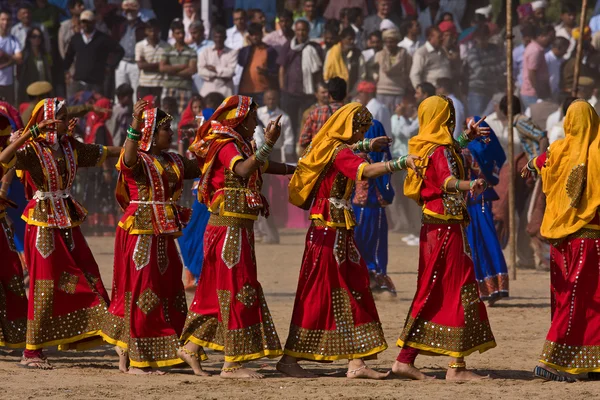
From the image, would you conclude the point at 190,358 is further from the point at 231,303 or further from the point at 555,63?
the point at 555,63

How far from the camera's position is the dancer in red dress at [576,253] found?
8719mm

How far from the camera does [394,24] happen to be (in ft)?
69.9

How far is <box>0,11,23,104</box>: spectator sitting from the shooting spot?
21.4 meters

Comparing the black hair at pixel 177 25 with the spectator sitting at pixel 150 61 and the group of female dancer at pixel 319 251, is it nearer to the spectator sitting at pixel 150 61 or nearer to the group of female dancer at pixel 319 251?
the spectator sitting at pixel 150 61

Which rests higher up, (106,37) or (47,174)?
(106,37)

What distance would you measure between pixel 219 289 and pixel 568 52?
1343cm

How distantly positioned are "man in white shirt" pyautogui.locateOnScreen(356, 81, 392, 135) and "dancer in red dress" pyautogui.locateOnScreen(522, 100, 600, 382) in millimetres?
11500

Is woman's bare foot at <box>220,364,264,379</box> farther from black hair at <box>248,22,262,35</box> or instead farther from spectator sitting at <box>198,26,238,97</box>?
black hair at <box>248,22,262,35</box>

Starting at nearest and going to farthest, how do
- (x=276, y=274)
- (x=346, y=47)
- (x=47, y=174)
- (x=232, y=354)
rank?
1. (x=232, y=354)
2. (x=47, y=174)
3. (x=276, y=274)
4. (x=346, y=47)

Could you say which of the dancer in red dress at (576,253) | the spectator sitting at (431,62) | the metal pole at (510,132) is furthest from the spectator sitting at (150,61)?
the dancer in red dress at (576,253)

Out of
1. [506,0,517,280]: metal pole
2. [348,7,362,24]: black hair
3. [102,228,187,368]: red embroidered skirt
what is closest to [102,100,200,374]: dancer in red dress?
[102,228,187,368]: red embroidered skirt

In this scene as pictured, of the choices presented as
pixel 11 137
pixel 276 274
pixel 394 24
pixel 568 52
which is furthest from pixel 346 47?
pixel 11 137

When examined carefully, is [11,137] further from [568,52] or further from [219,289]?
[568,52]

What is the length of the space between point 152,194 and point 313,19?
41.4 ft
